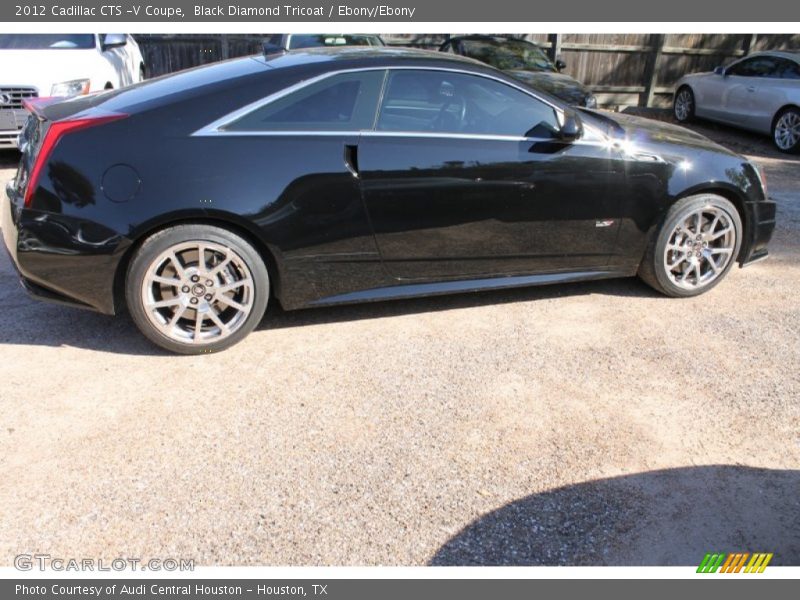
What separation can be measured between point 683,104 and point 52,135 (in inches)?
490

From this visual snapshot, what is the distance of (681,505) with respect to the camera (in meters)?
2.99

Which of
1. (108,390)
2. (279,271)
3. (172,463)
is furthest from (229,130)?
(172,463)

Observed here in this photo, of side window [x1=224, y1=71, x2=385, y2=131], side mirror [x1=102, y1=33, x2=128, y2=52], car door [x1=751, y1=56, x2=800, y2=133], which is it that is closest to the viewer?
side window [x1=224, y1=71, x2=385, y2=131]

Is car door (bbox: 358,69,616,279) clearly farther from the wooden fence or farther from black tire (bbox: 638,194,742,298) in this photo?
the wooden fence

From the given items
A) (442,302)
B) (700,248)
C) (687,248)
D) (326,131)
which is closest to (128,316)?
(326,131)

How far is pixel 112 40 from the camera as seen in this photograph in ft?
28.2

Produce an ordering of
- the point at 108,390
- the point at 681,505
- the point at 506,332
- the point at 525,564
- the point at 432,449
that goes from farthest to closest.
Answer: the point at 506,332 < the point at 108,390 < the point at 432,449 < the point at 681,505 < the point at 525,564

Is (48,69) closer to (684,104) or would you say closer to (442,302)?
(442,302)

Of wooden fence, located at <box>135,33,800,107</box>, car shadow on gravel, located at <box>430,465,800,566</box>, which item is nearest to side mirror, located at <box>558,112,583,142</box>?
car shadow on gravel, located at <box>430,465,800,566</box>

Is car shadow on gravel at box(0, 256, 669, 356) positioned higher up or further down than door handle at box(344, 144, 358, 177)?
further down

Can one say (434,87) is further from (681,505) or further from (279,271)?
(681,505)

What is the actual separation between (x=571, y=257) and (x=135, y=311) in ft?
8.95

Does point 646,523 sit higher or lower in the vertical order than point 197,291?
lower

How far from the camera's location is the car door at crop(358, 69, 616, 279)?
418 centimetres
